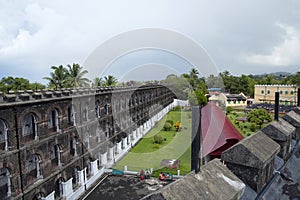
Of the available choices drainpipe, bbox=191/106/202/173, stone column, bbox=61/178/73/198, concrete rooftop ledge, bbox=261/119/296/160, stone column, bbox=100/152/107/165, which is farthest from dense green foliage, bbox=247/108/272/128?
drainpipe, bbox=191/106/202/173

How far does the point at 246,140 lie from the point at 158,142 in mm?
27175

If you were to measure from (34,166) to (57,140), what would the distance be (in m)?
2.19

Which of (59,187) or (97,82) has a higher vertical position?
(97,82)

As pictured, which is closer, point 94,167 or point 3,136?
point 3,136

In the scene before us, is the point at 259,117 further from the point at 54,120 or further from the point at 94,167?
the point at 54,120

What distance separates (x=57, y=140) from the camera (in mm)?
15375

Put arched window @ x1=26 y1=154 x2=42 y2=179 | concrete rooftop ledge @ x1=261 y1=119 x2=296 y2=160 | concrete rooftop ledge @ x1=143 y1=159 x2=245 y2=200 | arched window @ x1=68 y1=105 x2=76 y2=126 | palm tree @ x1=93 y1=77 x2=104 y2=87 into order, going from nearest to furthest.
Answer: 1. concrete rooftop ledge @ x1=143 y1=159 x2=245 y2=200
2. concrete rooftop ledge @ x1=261 y1=119 x2=296 y2=160
3. arched window @ x1=26 y1=154 x2=42 y2=179
4. arched window @ x1=68 y1=105 x2=76 y2=126
5. palm tree @ x1=93 y1=77 x2=104 y2=87

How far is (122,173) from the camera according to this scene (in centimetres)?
2084

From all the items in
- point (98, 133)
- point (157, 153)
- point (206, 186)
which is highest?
point (206, 186)

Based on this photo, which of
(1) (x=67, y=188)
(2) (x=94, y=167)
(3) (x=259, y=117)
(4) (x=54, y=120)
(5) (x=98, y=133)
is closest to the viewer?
(4) (x=54, y=120)

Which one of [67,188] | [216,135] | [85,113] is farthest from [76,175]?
[216,135]

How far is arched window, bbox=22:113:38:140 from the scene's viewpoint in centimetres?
1319

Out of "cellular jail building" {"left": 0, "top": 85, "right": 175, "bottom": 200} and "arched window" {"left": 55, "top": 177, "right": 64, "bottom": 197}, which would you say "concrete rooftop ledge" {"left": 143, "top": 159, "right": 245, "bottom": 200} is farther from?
"arched window" {"left": 55, "top": 177, "right": 64, "bottom": 197}

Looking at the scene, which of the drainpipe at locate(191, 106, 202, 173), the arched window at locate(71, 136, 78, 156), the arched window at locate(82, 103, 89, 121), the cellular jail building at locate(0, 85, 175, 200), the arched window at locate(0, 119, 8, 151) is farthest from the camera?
the arched window at locate(82, 103, 89, 121)
